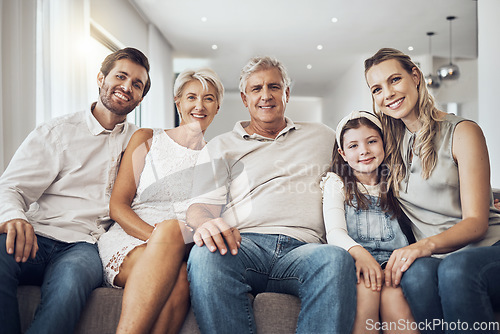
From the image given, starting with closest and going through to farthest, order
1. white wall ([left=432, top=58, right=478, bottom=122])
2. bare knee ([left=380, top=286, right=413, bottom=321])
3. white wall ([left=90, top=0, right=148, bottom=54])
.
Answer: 1. bare knee ([left=380, top=286, right=413, bottom=321])
2. white wall ([left=90, top=0, right=148, bottom=54])
3. white wall ([left=432, top=58, right=478, bottom=122])

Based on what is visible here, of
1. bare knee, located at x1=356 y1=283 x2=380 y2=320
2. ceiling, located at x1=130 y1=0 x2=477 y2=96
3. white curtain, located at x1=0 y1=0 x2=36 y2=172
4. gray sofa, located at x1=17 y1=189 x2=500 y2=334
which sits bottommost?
gray sofa, located at x1=17 y1=189 x2=500 y2=334

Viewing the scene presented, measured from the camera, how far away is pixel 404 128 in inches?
58.1

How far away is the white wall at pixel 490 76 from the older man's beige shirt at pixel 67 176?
312 centimetres

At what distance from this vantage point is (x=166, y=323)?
1.11 meters

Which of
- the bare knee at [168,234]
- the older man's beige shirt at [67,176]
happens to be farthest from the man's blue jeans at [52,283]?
the bare knee at [168,234]

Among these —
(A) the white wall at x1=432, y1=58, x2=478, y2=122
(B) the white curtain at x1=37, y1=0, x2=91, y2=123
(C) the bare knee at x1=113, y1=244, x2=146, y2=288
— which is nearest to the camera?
(C) the bare knee at x1=113, y1=244, x2=146, y2=288

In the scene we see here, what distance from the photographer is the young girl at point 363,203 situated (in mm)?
1203

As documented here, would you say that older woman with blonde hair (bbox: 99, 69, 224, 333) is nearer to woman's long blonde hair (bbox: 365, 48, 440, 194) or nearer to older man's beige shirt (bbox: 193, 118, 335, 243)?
older man's beige shirt (bbox: 193, 118, 335, 243)

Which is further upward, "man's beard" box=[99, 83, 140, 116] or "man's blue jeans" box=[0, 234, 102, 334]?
"man's beard" box=[99, 83, 140, 116]

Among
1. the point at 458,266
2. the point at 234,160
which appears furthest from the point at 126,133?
the point at 458,266

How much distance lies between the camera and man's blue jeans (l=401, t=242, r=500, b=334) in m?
1.01

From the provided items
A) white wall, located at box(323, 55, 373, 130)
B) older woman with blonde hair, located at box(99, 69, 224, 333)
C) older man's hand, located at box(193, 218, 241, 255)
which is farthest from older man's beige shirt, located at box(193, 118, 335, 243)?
white wall, located at box(323, 55, 373, 130)

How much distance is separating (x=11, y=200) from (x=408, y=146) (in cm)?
135

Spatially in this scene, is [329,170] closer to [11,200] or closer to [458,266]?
[458,266]
